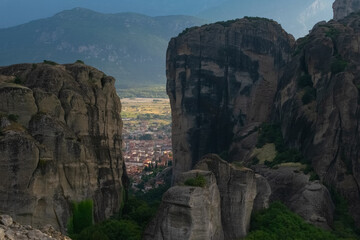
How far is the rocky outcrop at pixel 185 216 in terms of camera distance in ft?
100

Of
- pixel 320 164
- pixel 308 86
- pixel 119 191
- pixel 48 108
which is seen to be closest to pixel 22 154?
pixel 48 108

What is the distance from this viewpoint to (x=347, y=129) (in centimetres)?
5119

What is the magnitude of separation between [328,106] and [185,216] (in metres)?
29.7

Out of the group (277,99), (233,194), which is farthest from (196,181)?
(277,99)

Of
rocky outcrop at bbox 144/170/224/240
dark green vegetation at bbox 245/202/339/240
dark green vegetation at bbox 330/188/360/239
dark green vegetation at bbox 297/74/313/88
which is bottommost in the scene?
dark green vegetation at bbox 330/188/360/239

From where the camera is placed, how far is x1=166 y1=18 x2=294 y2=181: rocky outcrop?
277ft

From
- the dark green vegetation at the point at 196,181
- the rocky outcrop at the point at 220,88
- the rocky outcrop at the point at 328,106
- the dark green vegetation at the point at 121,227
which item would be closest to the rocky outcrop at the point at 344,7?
the rocky outcrop at the point at 220,88

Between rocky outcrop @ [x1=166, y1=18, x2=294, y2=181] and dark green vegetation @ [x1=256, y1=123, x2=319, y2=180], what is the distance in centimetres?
893

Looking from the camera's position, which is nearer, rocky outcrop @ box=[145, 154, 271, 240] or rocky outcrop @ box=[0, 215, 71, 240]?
rocky outcrop @ box=[0, 215, 71, 240]

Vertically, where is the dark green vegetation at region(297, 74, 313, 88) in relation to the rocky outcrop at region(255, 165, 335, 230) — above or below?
above

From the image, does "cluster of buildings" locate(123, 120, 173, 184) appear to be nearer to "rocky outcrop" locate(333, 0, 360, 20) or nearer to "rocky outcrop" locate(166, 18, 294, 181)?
"rocky outcrop" locate(166, 18, 294, 181)

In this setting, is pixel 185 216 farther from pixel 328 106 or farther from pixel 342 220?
pixel 328 106

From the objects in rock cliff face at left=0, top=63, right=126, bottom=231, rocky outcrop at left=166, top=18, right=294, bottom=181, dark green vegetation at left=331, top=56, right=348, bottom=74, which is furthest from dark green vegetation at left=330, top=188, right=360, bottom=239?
rocky outcrop at left=166, top=18, right=294, bottom=181

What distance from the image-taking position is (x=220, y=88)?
84.7m
